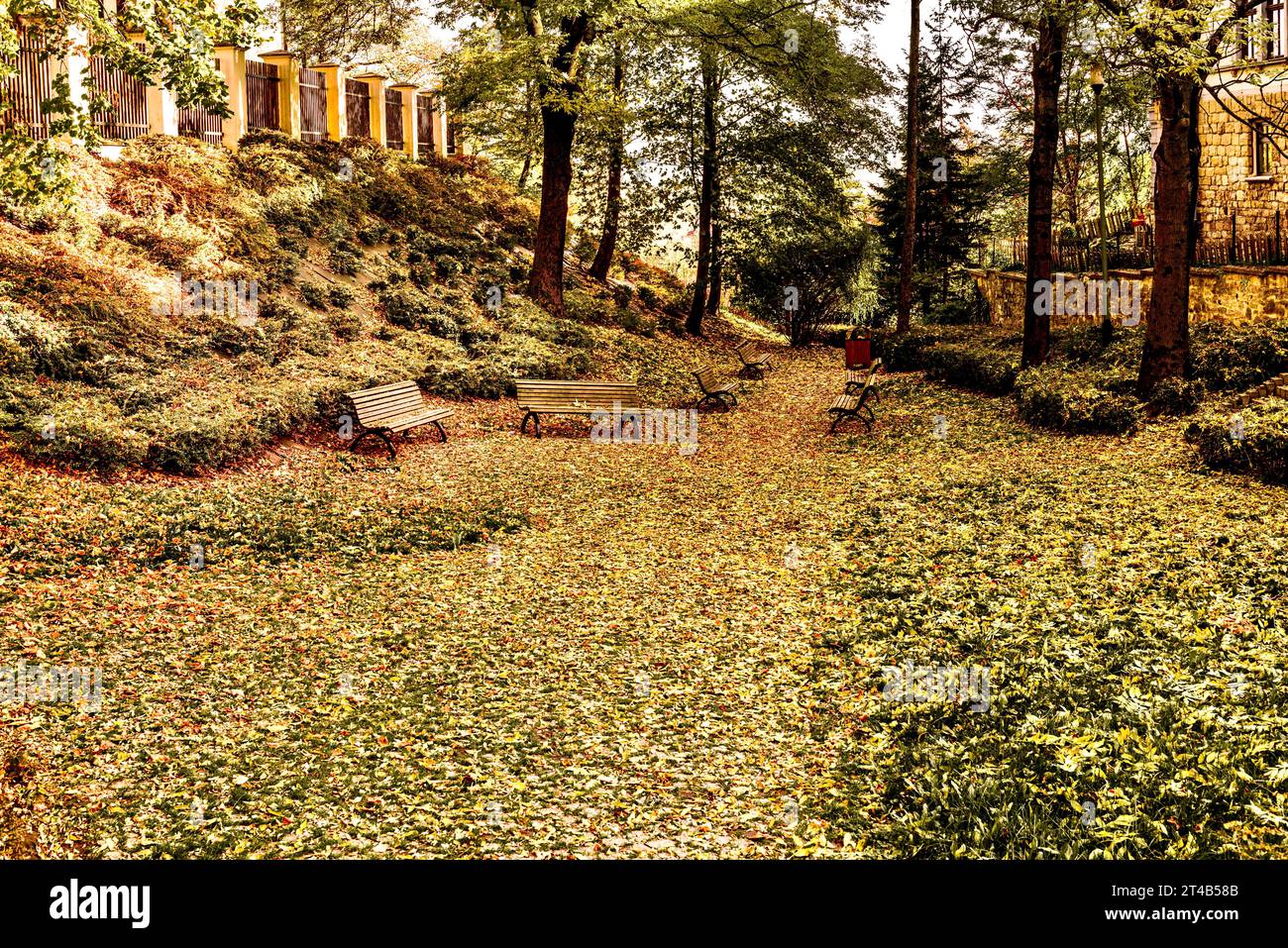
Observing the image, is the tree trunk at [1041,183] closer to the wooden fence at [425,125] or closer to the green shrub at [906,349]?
the green shrub at [906,349]

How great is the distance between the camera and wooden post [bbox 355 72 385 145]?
30.4m

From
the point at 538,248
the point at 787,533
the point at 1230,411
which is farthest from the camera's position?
the point at 538,248

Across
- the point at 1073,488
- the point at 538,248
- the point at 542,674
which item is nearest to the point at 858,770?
the point at 542,674

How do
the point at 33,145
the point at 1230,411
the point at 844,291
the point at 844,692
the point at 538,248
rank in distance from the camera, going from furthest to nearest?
the point at 844,291, the point at 538,248, the point at 1230,411, the point at 33,145, the point at 844,692

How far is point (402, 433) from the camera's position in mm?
15648

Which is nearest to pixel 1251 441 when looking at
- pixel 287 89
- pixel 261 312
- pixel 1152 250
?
pixel 1152 250

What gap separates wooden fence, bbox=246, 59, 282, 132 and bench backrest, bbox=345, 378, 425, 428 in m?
13.5

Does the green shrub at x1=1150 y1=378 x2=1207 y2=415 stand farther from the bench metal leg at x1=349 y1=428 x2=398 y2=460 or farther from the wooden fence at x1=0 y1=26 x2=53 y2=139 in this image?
the wooden fence at x1=0 y1=26 x2=53 y2=139

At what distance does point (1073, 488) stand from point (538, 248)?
52.6 feet

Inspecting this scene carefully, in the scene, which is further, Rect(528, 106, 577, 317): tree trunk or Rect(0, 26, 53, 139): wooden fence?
Rect(528, 106, 577, 317): tree trunk

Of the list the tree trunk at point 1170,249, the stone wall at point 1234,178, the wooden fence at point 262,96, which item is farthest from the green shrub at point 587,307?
the stone wall at point 1234,178

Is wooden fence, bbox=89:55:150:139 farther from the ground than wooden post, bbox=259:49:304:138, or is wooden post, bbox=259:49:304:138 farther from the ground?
wooden post, bbox=259:49:304:138

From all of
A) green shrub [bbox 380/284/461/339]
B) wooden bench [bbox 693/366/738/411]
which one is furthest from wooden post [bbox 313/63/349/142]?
wooden bench [bbox 693/366/738/411]

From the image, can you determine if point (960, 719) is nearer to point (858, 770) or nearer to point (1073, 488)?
point (858, 770)
